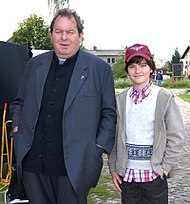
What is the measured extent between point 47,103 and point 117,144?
0.62 m

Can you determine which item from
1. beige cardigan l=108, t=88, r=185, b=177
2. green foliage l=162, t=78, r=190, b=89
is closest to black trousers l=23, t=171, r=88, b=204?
beige cardigan l=108, t=88, r=185, b=177

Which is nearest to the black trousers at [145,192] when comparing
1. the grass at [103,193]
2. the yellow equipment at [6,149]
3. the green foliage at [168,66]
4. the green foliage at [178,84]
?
the yellow equipment at [6,149]

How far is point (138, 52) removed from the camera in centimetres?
301

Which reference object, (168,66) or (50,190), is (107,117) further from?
A: (168,66)

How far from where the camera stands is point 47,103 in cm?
294

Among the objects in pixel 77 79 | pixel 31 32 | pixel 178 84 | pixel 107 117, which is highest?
pixel 31 32

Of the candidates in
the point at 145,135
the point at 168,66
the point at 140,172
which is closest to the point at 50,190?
the point at 140,172

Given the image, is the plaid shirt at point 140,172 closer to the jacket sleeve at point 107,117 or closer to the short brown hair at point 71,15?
the jacket sleeve at point 107,117

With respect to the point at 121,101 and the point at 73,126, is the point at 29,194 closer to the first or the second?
the point at 73,126

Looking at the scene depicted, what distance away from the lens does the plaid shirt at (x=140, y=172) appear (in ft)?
9.84

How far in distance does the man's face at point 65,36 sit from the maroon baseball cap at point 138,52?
1.32 feet

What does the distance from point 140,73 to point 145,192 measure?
89 cm

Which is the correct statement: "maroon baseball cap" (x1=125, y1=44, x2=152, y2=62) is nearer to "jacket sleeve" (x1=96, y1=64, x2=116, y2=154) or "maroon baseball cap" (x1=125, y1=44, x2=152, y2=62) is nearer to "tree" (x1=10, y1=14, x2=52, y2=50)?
"jacket sleeve" (x1=96, y1=64, x2=116, y2=154)

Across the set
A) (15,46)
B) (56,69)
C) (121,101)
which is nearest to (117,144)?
(121,101)
